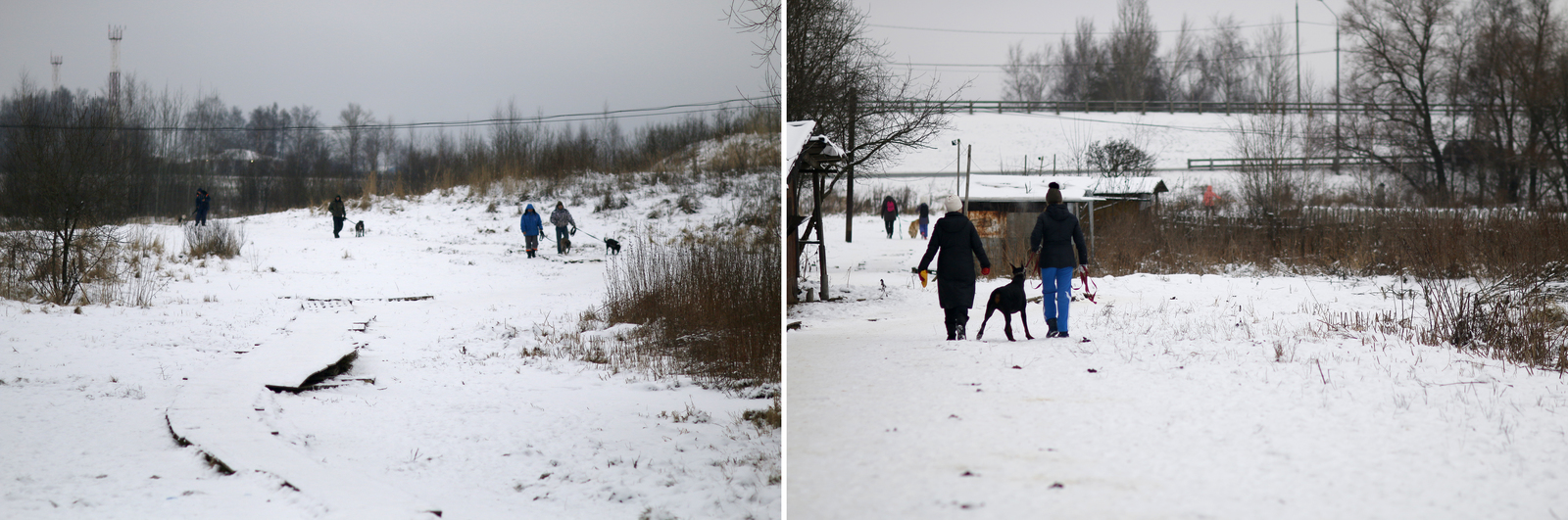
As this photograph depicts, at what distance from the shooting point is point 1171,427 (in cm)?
308

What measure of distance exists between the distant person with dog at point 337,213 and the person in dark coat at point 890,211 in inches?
267

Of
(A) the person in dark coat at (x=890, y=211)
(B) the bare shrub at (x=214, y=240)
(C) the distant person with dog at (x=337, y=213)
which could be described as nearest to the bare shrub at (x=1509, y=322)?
(A) the person in dark coat at (x=890, y=211)

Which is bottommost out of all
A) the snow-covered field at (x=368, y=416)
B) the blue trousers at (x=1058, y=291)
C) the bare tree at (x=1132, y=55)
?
the snow-covered field at (x=368, y=416)

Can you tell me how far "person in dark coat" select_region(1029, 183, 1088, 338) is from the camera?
5.08m

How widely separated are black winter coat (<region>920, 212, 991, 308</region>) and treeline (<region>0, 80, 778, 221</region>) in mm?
1870

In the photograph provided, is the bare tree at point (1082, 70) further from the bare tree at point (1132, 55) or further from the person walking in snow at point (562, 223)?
the person walking in snow at point (562, 223)

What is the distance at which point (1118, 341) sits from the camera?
5.07 m

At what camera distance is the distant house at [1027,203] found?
9961 mm

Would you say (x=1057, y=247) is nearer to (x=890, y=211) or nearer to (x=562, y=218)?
(x=562, y=218)

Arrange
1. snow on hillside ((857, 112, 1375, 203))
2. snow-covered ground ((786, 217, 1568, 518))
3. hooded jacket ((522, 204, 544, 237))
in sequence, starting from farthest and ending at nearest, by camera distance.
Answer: snow on hillside ((857, 112, 1375, 203)) < hooded jacket ((522, 204, 544, 237)) < snow-covered ground ((786, 217, 1568, 518))

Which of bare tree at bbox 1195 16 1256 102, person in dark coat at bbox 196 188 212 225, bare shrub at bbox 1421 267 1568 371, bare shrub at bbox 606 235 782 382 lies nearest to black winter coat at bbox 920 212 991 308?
bare shrub at bbox 606 235 782 382

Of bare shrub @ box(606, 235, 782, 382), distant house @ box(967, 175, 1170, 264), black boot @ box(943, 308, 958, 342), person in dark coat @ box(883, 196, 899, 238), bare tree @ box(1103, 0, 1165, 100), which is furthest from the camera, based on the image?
bare tree @ box(1103, 0, 1165, 100)

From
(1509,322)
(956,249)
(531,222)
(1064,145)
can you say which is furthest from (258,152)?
(1064,145)

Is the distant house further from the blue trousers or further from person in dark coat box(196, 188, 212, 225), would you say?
person in dark coat box(196, 188, 212, 225)
